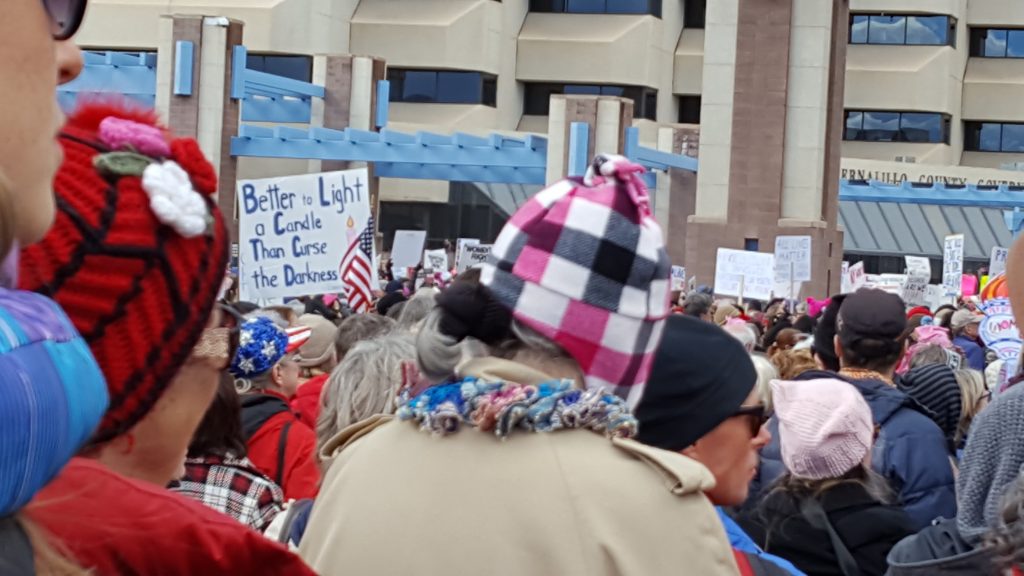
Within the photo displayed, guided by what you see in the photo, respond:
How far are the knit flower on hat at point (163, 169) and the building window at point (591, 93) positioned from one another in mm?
51847

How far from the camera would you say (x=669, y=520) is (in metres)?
2.13

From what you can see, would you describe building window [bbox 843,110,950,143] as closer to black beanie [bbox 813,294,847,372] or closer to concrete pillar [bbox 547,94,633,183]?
concrete pillar [bbox 547,94,633,183]

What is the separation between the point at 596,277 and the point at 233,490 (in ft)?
7.82

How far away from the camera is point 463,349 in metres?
2.42

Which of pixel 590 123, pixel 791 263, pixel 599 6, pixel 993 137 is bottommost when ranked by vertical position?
pixel 791 263

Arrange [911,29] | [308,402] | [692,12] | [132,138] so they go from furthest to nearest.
Result: 1. [911,29]
2. [692,12]
3. [308,402]
4. [132,138]

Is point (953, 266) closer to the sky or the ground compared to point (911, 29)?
closer to the ground

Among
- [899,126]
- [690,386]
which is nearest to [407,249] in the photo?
[690,386]

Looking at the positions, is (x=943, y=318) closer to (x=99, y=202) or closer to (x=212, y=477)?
(x=212, y=477)

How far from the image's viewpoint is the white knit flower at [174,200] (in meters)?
1.80

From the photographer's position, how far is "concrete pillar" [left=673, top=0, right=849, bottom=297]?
101ft

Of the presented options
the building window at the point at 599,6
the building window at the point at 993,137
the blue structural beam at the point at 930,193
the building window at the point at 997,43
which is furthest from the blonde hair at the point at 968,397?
the building window at the point at 997,43

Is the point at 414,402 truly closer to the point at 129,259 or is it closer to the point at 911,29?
the point at 129,259

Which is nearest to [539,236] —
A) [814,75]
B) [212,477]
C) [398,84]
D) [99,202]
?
[99,202]
